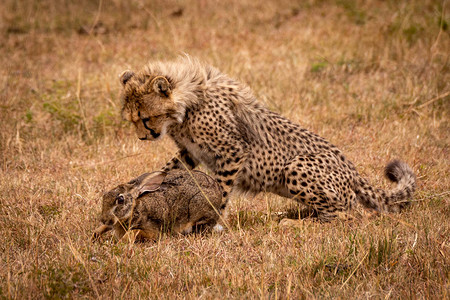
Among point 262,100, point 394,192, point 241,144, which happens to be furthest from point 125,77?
point 262,100

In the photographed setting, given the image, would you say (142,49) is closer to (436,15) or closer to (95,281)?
(436,15)

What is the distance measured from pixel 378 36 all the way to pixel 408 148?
3705mm

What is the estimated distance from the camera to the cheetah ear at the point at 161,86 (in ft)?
15.2

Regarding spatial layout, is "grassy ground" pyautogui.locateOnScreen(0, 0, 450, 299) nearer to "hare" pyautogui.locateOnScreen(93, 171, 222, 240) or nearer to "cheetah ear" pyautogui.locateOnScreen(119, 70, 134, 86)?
"hare" pyautogui.locateOnScreen(93, 171, 222, 240)

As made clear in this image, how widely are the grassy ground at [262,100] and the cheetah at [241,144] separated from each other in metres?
0.26

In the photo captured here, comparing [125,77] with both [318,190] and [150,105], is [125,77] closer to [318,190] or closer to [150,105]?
[150,105]

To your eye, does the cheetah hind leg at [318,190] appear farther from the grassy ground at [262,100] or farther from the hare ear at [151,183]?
the hare ear at [151,183]

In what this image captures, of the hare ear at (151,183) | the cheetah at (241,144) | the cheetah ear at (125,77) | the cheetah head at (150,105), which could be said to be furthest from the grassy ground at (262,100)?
the cheetah ear at (125,77)

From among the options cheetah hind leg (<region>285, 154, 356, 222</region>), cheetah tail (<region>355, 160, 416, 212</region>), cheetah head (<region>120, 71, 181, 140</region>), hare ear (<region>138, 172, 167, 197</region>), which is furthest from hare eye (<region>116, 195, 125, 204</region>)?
cheetah tail (<region>355, 160, 416, 212</region>)

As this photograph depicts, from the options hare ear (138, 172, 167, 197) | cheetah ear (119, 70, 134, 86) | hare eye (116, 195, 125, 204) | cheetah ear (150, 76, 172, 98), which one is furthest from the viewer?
cheetah ear (119, 70, 134, 86)

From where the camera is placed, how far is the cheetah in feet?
15.5

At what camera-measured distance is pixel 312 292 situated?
3369 mm

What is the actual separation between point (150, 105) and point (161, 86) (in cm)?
19

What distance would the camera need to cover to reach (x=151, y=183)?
4.22 meters
